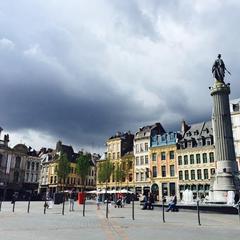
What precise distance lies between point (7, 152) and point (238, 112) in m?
A: 56.6

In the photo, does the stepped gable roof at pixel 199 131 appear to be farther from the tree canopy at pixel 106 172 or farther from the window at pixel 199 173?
the tree canopy at pixel 106 172

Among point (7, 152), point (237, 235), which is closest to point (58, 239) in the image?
point (237, 235)

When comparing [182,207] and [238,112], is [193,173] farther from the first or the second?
[182,207]

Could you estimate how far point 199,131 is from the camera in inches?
2813

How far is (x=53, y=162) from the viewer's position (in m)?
95.6

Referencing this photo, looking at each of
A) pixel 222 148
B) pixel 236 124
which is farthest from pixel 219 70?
pixel 236 124

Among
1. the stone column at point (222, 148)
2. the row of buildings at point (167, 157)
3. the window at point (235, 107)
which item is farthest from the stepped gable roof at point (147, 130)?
the stone column at point (222, 148)

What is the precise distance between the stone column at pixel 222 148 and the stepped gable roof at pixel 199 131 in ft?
115

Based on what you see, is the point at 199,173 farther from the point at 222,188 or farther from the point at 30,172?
the point at 30,172

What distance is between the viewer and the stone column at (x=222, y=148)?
1209 inches

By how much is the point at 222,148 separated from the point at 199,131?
39.9m

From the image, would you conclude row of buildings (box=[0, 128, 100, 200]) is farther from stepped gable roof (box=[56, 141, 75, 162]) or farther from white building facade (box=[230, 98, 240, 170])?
white building facade (box=[230, 98, 240, 170])

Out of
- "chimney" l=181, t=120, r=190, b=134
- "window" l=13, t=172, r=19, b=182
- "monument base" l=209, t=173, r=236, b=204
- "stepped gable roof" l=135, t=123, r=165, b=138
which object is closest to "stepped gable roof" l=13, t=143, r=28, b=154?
"window" l=13, t=172, r=19, b=182

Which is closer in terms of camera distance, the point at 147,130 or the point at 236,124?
the point at 236,124
